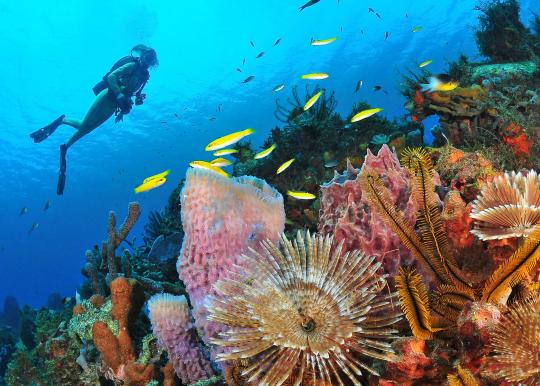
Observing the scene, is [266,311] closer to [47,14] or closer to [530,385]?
[530,385]

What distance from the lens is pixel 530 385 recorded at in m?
1.42

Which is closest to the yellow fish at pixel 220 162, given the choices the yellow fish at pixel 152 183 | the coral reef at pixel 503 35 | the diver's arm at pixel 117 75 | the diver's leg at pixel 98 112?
the yellow fish at pixel 152 183

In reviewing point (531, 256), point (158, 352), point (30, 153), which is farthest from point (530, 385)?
point (30, 153)

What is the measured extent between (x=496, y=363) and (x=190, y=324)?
2.42 m

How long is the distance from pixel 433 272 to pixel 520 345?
1.82 ft

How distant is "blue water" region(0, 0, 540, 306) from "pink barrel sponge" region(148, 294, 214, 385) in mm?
45851

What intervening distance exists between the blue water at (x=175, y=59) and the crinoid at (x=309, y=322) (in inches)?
1823

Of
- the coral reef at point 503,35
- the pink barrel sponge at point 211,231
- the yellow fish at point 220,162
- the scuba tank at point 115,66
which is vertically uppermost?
the scuba tank at point 115,66

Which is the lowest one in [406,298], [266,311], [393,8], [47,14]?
[406,298]

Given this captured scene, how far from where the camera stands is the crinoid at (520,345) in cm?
142

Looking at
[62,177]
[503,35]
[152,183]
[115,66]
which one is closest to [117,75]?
[115,66]

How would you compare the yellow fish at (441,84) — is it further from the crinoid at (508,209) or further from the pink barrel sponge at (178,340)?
the pink barrel sponge at (178,340)

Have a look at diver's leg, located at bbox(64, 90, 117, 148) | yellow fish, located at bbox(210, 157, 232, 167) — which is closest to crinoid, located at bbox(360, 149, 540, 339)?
yellow fish, located at bbox(210, 157, 232, 167)

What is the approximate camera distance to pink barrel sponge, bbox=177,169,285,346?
113 inches
